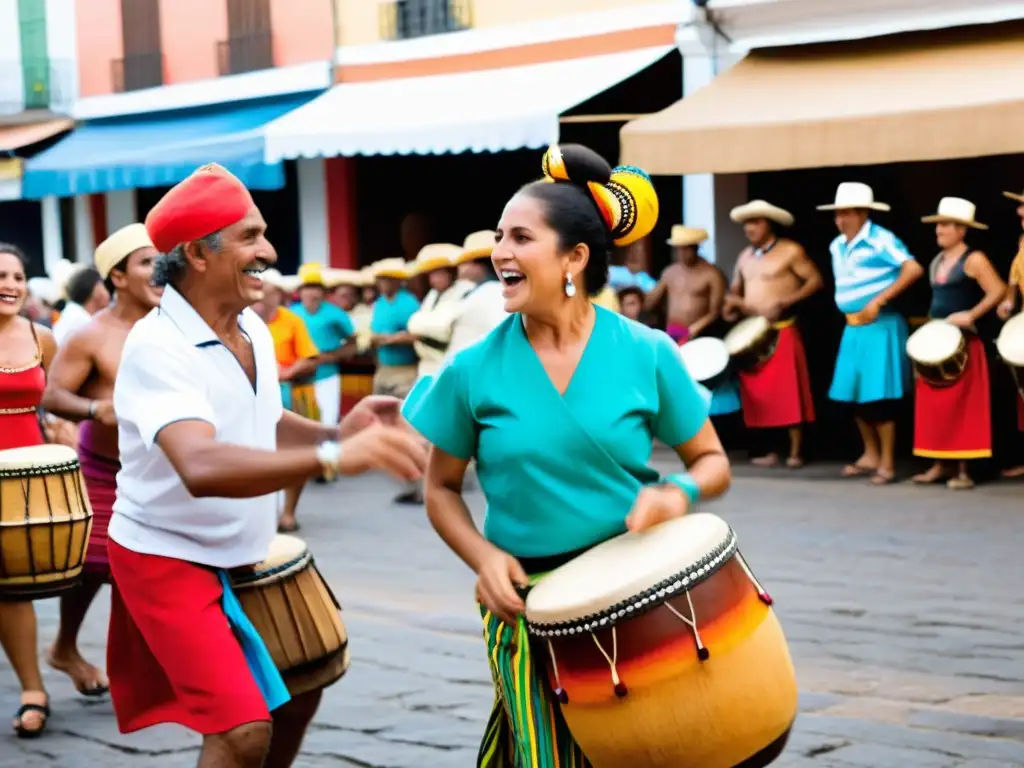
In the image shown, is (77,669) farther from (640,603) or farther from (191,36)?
(191,36)

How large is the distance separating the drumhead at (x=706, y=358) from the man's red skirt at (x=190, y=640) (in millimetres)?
8360

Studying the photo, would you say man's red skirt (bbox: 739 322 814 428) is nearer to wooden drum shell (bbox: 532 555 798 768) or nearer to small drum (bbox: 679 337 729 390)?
small drum (bbox: 679 337 729 390)

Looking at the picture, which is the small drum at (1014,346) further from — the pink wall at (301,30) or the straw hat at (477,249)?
the pink wall at (301,30)

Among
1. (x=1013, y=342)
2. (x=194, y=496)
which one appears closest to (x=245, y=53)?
(x=1013, y=342)

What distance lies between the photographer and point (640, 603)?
333cm

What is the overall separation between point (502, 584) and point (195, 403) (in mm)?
821

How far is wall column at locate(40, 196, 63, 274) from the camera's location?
2431cm

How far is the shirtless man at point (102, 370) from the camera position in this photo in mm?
5918

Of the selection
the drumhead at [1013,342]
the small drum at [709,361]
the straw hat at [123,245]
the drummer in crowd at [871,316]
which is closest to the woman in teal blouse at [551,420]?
the straw hat at [123,245]

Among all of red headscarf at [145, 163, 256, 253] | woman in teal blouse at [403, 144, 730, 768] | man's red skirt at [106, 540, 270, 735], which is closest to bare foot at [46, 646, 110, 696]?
man's red skirt at [106, 540, 270, 735]

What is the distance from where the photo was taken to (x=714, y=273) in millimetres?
13055

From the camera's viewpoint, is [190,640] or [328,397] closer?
[190,640]

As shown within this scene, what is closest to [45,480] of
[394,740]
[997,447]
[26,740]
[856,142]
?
[26,740]

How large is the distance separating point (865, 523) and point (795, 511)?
0.70 metres
